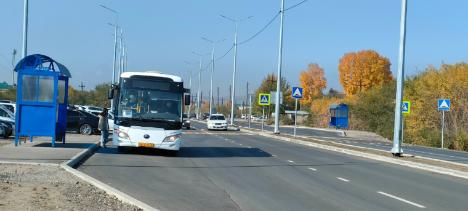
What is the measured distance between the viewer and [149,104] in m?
20.5


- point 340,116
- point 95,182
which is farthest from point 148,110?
point 340,116

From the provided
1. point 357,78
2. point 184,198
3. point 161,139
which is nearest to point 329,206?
point 184,198

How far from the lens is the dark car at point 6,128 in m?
26.5

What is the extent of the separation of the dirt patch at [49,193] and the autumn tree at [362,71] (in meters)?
92.4

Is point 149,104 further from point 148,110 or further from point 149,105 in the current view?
point 148,110

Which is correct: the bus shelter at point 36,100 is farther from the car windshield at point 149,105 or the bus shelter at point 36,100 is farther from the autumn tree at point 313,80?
the autumn tree at point 313,80

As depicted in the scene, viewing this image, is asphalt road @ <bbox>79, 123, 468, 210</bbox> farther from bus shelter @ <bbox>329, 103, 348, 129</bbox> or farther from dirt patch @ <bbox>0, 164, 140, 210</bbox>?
bus shelter @ <bbox>329, 103, 348, 129</bbox>

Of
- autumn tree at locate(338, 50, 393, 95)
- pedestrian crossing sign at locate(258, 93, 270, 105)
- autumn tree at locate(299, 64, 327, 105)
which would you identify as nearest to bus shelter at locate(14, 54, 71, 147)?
pedestrian crossing sign at locate(258, 93, 270, 105)

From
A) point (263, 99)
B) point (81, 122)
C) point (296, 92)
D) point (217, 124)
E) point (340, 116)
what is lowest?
point (217, 124)

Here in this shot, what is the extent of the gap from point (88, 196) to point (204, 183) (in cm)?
382

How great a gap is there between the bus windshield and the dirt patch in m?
6.91

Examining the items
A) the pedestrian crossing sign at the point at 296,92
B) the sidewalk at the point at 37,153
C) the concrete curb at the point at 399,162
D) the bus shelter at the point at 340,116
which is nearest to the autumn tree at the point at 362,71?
the bus shelter at the point at 340,116

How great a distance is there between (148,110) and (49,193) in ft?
33.8

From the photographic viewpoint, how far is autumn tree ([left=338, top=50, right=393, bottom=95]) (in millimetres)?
101938
